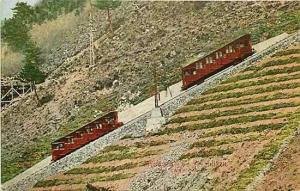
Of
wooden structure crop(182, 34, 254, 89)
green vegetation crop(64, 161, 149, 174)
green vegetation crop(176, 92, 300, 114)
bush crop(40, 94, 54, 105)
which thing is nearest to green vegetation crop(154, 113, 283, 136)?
green vegetation crop(176, 92, 300, 114)

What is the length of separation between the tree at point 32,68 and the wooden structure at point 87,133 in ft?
9.23

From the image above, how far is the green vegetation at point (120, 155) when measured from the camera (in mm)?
19750

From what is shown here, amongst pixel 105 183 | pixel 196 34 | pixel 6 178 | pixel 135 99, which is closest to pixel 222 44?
pixel 196 34

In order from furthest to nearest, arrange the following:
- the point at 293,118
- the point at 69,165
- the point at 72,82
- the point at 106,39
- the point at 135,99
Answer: the point at 106,39 < the point at 72,82 < the point at 135,99 < the point at 69,165 < the point at 293,118

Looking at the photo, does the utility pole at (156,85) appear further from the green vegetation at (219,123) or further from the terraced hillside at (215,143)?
the green vegetation at (219,123)

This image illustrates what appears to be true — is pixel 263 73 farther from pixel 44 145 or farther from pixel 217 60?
pixel 44 145

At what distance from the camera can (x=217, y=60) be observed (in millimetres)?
21703

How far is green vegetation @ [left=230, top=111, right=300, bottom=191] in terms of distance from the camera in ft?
55.0

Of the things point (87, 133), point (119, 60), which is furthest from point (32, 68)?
point (87, 133)

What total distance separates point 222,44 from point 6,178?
7.68 m

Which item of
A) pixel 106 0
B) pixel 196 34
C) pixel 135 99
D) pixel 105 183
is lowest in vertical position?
pixel 105 183

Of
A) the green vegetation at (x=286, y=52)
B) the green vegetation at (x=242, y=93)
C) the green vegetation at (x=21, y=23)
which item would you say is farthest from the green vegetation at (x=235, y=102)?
the green vegetation at (x=21, y=23)

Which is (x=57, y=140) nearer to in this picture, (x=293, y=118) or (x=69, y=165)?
(x=69, y=165)

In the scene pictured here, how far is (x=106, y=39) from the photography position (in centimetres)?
2583
